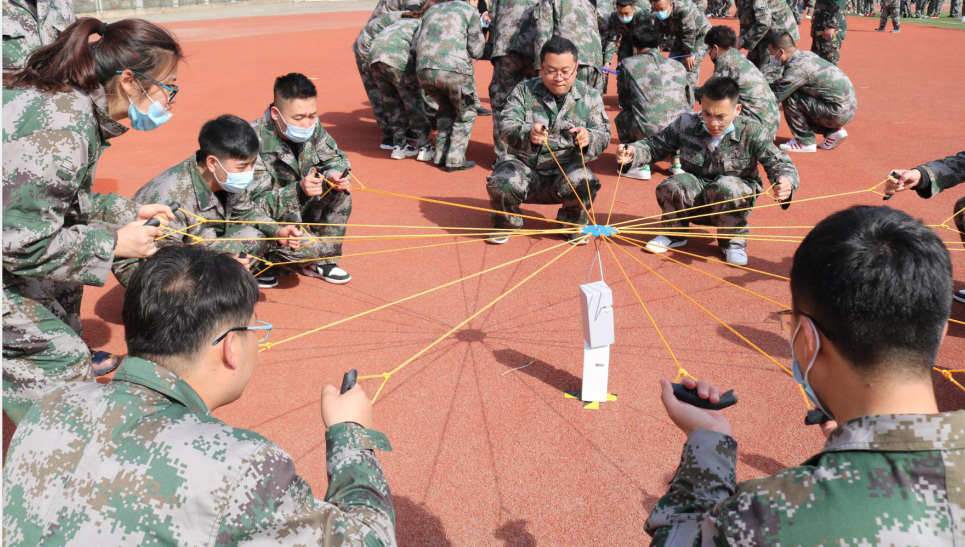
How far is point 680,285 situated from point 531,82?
7.67 feet

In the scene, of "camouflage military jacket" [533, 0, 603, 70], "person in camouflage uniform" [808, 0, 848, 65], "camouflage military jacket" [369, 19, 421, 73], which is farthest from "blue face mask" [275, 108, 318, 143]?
"person in camouflage uniform" [808, 0, 848, 65]

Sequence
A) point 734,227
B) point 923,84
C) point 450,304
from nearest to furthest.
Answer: point 450,304
point 734,227
point 923,84

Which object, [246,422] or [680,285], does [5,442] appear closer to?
[246,422]

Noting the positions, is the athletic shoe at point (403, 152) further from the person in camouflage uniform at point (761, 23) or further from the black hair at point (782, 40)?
the person in camouflage uniform at point (761, 23)

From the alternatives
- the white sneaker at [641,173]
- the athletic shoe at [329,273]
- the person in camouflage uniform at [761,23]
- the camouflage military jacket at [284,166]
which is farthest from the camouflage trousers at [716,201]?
the person in camouflage uniform at [761,23]

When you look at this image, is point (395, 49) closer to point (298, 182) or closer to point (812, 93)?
point (298, 182)

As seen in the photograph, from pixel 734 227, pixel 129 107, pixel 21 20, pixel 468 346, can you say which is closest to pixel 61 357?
pixel 129 107

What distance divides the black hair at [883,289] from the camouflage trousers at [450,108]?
22.4 ft

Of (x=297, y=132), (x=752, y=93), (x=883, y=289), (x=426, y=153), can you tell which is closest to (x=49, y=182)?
(x=297, y=132)

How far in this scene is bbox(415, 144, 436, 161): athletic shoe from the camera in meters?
8.76

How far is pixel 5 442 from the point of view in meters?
3.70

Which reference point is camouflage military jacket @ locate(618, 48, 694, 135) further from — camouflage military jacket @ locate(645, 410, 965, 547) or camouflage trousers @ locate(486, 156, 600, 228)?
camouflage military jacket @ locate(645, 410, 965, 547)

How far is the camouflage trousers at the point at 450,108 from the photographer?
8.05 metres

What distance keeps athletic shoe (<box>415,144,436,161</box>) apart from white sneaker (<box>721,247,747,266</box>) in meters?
4.20
